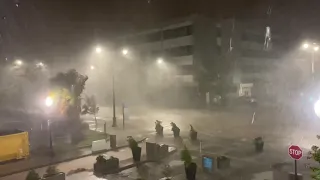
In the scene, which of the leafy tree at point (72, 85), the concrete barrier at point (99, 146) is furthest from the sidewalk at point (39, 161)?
the leafy tree at point (72, 85)

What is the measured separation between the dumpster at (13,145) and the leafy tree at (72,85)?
7.10 m

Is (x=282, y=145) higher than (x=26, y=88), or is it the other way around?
(x=26, y=88)

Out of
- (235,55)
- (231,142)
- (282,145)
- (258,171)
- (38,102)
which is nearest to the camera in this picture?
(258,171)

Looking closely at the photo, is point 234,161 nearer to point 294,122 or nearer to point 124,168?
point 124,168

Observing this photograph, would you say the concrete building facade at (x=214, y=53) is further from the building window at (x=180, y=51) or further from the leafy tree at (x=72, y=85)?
the leafy tree at (x=72, y=85)

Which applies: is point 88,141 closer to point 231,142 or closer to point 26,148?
point 26,148

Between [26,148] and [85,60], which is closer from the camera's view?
[26,148]

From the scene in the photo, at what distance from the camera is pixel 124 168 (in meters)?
15.5

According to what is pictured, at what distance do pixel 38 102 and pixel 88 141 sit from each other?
101 feet

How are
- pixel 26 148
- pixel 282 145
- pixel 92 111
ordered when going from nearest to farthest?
pixel 26 148, pixel 282 145, pixel 92 111

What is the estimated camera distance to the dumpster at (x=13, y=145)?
56.0 feet

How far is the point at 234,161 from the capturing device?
54.8 ft

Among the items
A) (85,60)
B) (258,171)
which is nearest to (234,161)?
(258,171)

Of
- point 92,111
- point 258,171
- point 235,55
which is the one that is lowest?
point 258,171
